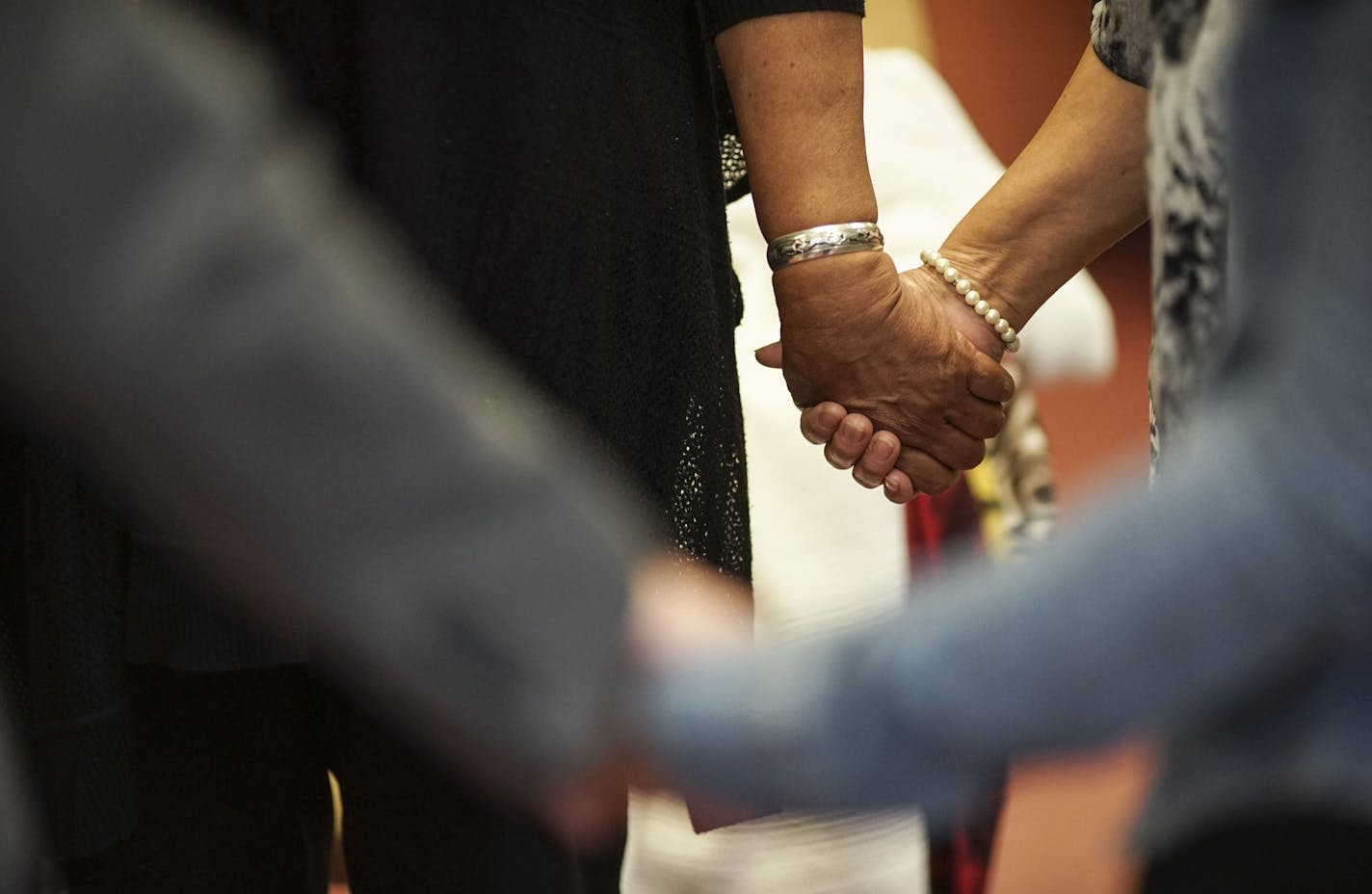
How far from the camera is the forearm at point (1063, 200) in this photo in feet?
2.71

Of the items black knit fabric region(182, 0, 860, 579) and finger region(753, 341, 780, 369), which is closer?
black knit fabric region(182, 0, 860, 579)

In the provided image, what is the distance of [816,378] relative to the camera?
86 centimetres

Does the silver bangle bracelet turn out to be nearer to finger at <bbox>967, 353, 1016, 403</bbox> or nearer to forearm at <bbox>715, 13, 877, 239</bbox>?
forearm at <bbox>715, 13, 877, 239</bbox>

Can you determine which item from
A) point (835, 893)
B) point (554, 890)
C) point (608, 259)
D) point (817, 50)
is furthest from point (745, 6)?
point (835, 893)

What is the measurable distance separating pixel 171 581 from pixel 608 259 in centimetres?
28

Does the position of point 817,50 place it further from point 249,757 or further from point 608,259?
point 249,757

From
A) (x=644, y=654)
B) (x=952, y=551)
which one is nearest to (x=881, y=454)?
(x=644, y=654)

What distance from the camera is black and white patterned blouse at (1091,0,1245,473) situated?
0.40m

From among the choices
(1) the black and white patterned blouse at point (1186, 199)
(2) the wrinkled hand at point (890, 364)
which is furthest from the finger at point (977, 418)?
(1) the black and white patterned blouse at point (1186, 199)

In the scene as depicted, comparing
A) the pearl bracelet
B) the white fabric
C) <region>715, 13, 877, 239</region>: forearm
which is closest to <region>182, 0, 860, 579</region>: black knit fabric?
<region>715, 13, 877, 239</region>: forearm

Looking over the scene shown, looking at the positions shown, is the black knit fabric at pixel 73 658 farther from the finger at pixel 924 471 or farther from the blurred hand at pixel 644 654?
the finger at pixel 924 471

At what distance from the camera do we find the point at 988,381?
35.6 inches

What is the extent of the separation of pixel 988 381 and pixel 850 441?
11cm

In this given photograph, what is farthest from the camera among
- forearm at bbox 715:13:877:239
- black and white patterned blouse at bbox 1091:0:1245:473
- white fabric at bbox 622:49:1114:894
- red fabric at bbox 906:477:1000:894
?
red fabric at bbox 906:477:1000:894
